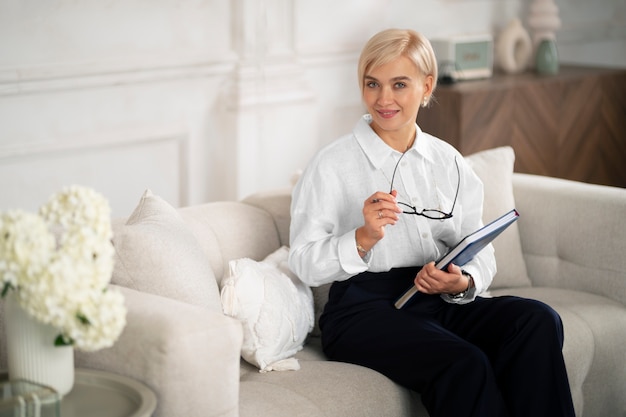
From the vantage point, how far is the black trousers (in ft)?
7.09

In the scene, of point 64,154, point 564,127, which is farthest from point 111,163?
point 564,127

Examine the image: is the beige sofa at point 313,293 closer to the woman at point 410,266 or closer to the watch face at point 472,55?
the woman at point 410,266

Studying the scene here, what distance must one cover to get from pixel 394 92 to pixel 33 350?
45.0 inches

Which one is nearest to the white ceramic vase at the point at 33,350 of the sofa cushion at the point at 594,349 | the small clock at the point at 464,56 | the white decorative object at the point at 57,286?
the white decorative object at the point at 57,286

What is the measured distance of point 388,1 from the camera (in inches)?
168

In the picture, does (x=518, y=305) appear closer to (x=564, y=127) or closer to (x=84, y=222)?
(x=84, y=222)

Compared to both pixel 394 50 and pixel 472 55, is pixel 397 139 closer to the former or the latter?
pixel 394 50

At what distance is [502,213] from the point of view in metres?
2.94

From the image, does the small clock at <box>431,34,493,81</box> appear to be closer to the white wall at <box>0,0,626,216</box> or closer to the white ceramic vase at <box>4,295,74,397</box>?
the white wall at <box>0,0,626,216</box>

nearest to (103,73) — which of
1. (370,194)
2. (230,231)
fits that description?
(230,231)

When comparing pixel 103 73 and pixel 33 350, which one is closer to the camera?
pixel 33 350

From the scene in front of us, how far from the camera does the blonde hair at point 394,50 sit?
2385mm

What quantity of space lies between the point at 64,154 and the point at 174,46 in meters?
0.59

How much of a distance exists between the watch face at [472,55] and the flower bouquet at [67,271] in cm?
295
